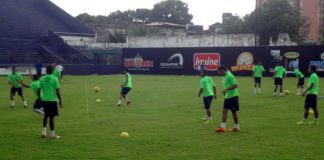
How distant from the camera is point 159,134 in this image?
14273mm

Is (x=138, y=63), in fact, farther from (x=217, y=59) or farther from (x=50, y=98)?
(x=50, y=98)

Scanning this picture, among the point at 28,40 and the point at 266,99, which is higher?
the point at 28,40

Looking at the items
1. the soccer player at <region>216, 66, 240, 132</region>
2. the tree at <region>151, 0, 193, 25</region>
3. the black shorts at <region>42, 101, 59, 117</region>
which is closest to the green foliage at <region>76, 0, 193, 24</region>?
the tree at <region>151, 0, 193, 25</region>

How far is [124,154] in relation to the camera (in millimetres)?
11477

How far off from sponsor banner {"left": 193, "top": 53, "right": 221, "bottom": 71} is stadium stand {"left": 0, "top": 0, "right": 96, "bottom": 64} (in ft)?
56.0

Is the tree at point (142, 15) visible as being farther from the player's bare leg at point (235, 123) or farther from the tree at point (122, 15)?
the player's bare leg at point (235, 123)

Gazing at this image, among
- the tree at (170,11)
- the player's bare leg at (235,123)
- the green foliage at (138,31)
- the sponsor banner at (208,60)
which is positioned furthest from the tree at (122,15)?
the player's bare leg at (235,123)

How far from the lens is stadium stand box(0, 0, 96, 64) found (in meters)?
61.2

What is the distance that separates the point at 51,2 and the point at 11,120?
64.2 metres

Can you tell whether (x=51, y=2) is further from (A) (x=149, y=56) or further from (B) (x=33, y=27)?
(A) (x=149, y=56)

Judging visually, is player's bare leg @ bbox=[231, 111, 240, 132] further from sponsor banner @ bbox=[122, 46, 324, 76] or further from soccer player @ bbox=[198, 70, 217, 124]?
sponsor banner @ bbox=[122, 46, 324, 76]

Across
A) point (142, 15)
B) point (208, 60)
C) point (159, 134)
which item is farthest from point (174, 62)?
point (142, 15)

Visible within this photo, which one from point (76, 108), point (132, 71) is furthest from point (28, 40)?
point (76, 108)

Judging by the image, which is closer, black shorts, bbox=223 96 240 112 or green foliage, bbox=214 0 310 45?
black shorts, bbox=223 96 240 112
